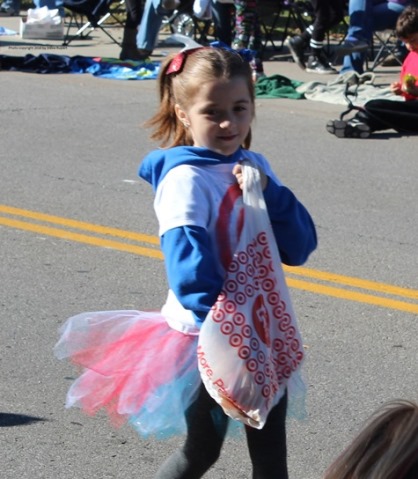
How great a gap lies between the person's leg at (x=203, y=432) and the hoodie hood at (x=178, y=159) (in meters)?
0.58

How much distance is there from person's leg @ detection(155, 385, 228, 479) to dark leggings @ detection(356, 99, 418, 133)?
732 cm

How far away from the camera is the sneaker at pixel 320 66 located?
1392 centimetres

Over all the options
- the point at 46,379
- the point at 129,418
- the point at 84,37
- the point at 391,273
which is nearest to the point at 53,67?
the point at 84,37

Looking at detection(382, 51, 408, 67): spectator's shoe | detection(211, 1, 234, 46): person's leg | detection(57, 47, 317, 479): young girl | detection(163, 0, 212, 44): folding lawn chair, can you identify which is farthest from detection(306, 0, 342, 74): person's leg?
detection(57, 47, 317, 479): young girl

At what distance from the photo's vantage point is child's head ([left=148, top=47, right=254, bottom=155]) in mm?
3070

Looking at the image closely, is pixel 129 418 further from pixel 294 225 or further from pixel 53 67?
pixel 53 67

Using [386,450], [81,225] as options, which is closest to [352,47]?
[81,225]

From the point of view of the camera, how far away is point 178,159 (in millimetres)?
3061

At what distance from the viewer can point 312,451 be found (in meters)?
4.13

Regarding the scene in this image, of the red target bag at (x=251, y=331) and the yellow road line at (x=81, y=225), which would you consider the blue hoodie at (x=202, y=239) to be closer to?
the red target bag at (x=251, y=331)

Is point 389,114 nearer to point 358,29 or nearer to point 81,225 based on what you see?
point 358,29

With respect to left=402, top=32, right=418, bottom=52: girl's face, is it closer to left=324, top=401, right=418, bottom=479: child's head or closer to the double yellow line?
the double yellow line

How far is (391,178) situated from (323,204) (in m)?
1.16

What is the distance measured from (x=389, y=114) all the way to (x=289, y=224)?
732 cm
